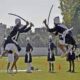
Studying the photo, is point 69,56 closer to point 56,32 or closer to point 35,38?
point 56,32

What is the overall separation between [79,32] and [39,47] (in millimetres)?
17520

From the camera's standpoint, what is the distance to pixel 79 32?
209 feet

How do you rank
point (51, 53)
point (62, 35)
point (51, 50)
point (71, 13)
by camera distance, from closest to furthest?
point (62, 35) < point (51, 50) < point (51, 53) < point (71, 13)

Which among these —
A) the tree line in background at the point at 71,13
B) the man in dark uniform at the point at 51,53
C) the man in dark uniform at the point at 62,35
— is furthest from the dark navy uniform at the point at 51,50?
the tree line in background at the point at 71,13

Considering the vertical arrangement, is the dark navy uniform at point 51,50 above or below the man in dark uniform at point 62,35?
below

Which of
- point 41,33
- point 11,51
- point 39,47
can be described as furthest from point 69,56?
point 41,33

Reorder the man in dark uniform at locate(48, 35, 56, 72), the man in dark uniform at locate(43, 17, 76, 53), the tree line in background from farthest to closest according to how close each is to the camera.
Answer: the tree line in background
the man in dark uniform at locate(48, 35, 56, 72)
the man in dark uniform at locate(43, 17, 76, 53)

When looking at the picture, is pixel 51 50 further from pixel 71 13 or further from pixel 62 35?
pixel 71 13

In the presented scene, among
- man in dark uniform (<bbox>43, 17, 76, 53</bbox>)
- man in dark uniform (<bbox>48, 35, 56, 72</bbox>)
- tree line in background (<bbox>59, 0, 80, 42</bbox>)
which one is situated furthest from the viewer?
tree line in background (<bbox>59, 0, 80, 42</bbox>)

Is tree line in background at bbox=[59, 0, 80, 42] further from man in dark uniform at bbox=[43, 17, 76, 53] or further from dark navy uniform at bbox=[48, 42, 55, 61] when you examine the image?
man in dark uniform at bbox=[43, 17, 76, 53]

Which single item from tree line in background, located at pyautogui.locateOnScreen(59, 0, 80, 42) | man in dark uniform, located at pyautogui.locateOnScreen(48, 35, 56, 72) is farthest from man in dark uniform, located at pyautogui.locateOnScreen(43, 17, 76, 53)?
tree line in background, located at pyautogui.locateOnScreen(59, 0, 80, 42)

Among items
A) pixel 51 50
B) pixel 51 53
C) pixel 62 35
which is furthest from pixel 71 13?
pixel 62 35

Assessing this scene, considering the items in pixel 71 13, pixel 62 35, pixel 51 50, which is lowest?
pixel 51 50

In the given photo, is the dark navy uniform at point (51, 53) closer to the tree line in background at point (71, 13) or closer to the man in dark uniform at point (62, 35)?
the man in dark uniform at point (62, 35)
